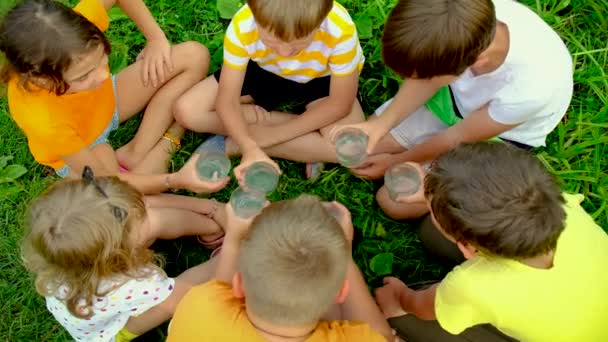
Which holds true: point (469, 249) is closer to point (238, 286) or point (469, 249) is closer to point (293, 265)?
point (293, 265)

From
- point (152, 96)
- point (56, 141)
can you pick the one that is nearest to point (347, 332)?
point (56, 141)

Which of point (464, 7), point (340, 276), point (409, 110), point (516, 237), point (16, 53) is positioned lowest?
point (409, 110)

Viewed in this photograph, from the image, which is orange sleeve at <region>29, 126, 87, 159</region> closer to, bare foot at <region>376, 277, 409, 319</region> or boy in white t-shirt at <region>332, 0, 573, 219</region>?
boy in white t-shirt at <region>332, 0, 573, 219</region>

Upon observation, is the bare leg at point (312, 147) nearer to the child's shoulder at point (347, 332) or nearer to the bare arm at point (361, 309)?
the bare arm at point (361, 309)

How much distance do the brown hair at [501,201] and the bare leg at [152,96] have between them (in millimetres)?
1566

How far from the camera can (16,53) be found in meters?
2.22

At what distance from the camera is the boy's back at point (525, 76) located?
2307 mm

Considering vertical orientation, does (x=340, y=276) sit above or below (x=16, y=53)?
below

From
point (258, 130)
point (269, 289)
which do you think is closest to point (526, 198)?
point (269, 289)

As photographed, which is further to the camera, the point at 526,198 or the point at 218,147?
the point at 218,147

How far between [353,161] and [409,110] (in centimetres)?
37

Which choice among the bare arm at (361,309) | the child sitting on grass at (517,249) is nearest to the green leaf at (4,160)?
the bare arm at (361,309)

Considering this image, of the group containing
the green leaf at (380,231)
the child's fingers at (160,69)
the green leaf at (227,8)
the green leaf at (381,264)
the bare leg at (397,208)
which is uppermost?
the child's fingers at (160,69)

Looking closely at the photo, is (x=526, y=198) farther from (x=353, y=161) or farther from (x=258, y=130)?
(x=258, y=130)
